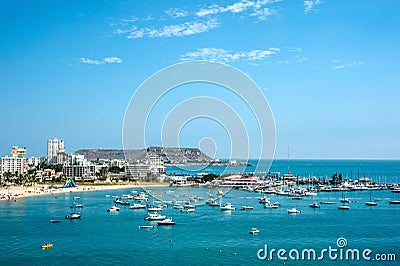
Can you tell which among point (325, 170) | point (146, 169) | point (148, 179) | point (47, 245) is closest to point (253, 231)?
point (47, 245)

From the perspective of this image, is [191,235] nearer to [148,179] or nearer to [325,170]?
[148,179]

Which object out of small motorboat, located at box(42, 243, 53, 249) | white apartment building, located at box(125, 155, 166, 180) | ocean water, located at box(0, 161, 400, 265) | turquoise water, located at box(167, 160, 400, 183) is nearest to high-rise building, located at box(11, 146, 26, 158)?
white apartment building, located at box(125, 155, 166, 180)

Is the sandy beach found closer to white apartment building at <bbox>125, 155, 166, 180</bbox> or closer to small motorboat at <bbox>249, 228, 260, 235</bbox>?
white apartment building at <bbox>125, 155, 166, 180</bbox>

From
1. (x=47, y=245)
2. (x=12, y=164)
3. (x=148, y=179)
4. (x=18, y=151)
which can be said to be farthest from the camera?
(x=18, y=151)

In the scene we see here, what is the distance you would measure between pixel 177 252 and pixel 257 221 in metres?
6.20

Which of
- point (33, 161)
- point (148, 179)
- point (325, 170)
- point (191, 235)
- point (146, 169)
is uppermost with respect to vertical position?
point (33, 161)

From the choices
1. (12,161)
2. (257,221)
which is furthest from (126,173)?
(257,221)

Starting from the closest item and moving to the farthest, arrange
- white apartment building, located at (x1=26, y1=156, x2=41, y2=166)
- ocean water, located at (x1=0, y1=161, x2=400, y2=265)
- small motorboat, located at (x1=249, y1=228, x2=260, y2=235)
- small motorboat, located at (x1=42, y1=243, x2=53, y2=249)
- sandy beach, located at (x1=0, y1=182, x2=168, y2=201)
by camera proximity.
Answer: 1. ocean water, located at (x1=0, y1=161, x2=400, y2=265)
2. small motorboat, located at (x1=42, y1=243, x2=53, y2=249)
3. small motorboat, located at (x1=249, y1=228, x2=260, y2=235)
4. sandy beach, located at (x1=0, y1=182, x2=168, y2=201)
5. white apartment building, located at (x1=26, y1=156, x2=41, y2=166)

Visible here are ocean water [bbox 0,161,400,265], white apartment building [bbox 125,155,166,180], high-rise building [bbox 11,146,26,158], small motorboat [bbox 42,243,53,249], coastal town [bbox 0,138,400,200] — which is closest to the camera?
ocean water [bbox 0,161,400,265]

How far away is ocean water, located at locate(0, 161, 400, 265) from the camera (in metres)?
11.6

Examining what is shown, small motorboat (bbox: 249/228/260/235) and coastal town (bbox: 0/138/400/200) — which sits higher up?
coastal town (bbox: 0/138/400/200)

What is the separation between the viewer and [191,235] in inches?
572

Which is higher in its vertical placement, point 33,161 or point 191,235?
point 33,161

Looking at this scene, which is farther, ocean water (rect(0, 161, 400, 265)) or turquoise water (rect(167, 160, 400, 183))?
turquoise water (rect(167, 160, 400, 183))
